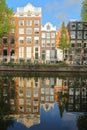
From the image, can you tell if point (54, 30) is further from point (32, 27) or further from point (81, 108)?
point (81, 108)

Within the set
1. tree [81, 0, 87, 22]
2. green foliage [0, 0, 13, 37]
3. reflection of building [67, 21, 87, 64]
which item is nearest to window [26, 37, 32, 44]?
reflection of building [67, 21, 87, 64]

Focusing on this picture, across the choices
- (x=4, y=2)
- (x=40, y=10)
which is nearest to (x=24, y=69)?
(x=4, y=2)

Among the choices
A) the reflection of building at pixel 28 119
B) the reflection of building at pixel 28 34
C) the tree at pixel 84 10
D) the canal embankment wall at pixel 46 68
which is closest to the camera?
the reflection of building at pixel 28 119

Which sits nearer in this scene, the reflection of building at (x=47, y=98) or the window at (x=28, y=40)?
the reflection of building at (x=47, y=98)

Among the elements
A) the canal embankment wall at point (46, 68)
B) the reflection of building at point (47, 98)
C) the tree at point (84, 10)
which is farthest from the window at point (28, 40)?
the reflection of building at point (47, 98)

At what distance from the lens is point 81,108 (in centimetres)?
1659

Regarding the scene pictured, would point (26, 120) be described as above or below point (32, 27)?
below

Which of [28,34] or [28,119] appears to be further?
[28,34]

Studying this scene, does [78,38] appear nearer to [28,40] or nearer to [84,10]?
[28,40]

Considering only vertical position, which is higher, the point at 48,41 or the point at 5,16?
the point at 5,16

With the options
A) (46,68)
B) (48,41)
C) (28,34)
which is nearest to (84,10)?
(46,68)

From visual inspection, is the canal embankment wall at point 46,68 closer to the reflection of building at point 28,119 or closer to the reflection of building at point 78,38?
the reflection of building at point 78,38

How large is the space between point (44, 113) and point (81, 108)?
2.53 meters

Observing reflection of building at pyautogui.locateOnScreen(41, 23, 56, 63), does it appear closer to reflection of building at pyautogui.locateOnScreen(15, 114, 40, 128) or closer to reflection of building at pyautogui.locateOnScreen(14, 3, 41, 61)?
reflection of building at pyautogui.locateOnScreen(14, 3, 41, 61)
